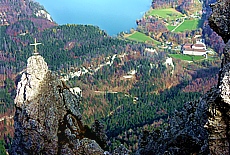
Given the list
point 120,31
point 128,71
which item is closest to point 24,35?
point 120,31

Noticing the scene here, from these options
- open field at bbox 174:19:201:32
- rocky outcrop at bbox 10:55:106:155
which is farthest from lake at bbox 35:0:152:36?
rocky outcrop at bbox 10:55:106:155

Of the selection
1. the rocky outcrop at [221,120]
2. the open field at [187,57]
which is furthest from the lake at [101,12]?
the rocky outcrop at [221,120]

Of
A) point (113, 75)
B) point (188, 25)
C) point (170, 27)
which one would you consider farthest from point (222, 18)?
point (188, 25)

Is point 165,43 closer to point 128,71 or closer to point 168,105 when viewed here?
point 128,71

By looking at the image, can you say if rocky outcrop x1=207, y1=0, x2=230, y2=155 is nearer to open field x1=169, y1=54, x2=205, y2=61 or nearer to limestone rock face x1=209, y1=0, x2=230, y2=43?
limestone rock face x1=209, y1=0, x2=230, y2=43

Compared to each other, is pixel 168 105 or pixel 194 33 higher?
pixel 194 33

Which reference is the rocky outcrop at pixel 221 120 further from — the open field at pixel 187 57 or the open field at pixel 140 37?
the open field at pixel 140 37

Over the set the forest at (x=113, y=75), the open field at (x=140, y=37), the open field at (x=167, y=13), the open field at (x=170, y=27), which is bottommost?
the forest at (x=113, y=75)
